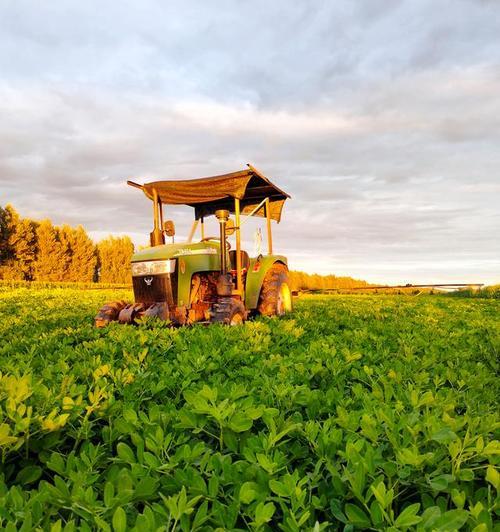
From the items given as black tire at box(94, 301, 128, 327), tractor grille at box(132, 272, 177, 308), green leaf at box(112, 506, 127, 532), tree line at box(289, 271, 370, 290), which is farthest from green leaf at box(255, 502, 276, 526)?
tree line at box(289, 271, 370, 290)

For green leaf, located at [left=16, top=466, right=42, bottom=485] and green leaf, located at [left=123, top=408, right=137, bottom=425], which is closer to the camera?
green leaf, located at [left=16, top=466, right=42, bottom=485]

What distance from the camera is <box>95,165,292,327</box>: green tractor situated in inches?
313

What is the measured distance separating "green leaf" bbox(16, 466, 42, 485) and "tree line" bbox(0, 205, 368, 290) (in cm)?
5009

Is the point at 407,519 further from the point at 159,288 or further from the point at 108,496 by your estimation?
the point at 159,288

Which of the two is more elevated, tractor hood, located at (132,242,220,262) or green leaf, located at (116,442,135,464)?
tractor hood, located at (132,242,220,262)

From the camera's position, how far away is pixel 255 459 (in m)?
1.31

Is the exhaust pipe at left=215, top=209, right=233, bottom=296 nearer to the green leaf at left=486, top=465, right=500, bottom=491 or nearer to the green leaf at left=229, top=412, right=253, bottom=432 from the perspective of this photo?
the green leaf at left=229, top=412, right=253, bottom=432

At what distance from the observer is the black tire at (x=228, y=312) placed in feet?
24.0

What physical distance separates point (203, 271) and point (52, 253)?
49.6 metres

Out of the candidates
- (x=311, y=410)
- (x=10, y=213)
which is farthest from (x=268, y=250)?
(x=10, y=213)

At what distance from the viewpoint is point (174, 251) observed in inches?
320

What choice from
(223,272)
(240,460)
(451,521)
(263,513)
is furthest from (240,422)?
(223,272)

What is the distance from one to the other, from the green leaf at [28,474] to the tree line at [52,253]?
54978 millimetres

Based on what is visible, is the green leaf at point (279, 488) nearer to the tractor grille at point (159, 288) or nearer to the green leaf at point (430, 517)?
the green leaf at point (430, 517)
